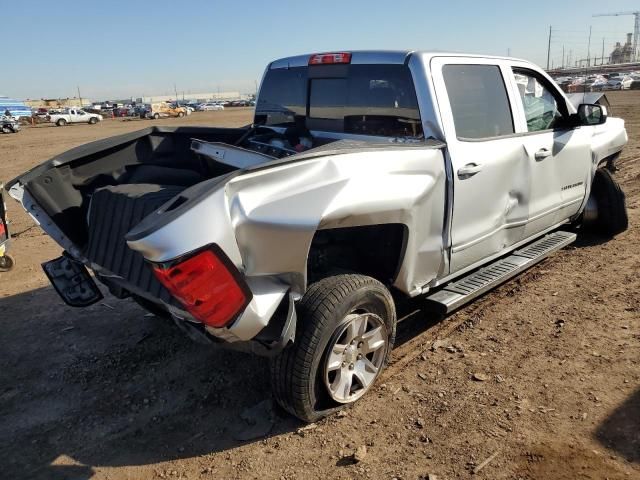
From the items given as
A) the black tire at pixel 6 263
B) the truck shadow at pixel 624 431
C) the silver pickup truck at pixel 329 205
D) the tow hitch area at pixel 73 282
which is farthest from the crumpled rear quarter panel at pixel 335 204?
the black tire at pixel 6 263

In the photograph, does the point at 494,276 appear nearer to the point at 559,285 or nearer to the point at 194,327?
the point at 559,285

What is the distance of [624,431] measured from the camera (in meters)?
2.68

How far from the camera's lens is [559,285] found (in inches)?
179

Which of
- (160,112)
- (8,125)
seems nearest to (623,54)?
(160,112)

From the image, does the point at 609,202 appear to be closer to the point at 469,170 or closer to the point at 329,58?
the point at 469,170

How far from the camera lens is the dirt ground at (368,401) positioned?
2.59 m

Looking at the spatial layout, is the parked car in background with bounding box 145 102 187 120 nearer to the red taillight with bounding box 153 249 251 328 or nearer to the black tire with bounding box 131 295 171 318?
the black tire with bounding box 131 295 171 318

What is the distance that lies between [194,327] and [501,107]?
9.19 ft

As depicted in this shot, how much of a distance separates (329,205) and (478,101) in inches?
69.4

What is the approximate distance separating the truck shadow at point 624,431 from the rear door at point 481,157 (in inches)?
50.2

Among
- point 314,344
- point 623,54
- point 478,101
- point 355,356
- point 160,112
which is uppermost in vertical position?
Answer: point 623,54

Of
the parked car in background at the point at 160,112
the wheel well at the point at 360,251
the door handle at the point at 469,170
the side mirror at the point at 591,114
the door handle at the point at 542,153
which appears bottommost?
the parked car in background at the point at 160,112

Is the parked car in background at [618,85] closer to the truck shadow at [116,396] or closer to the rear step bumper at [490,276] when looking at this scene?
the rear step bumper at [490,276]

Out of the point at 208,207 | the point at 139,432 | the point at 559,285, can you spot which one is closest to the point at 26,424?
the point at 139,432
